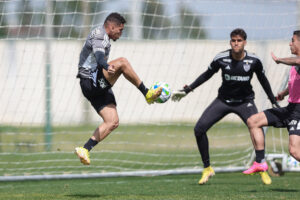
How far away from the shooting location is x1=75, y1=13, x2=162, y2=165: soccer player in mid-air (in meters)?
7.66

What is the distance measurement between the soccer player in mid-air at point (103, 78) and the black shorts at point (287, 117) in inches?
61.3

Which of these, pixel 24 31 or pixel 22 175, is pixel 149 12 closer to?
pixel 24 31

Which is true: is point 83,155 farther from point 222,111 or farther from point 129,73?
point 222,111

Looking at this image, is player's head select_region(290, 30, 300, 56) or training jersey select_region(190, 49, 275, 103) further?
training jersey select_region(190, 49, 275, 103)

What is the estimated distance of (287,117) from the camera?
798 centimetres

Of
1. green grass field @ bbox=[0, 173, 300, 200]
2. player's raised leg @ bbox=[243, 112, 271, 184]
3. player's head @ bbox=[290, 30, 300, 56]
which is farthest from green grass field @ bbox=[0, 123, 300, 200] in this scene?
player's head @ bbox=[290, 30, 300, 56]

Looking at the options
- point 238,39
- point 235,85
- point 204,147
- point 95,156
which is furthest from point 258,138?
point 95,156

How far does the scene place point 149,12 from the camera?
36.6 ft

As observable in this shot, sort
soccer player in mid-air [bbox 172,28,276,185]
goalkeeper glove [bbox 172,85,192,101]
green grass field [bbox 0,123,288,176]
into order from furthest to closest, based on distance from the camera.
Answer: green grass field [bbox 0,123,288,176]
goalkeeper glove [bbox 172,85,192,101]
soccer player in mid-air [bbox 172,28,276,185]

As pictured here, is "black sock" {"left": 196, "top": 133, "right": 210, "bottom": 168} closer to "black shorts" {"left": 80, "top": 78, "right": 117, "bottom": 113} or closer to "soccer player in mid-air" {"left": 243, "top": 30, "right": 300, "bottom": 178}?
"soccer player in mid-air" {"left": 243, "top": 30, "right": 300, "bottom": 178}

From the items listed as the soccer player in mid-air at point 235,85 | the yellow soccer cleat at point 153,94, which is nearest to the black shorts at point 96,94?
the yellow soccer cleat at point 153,94

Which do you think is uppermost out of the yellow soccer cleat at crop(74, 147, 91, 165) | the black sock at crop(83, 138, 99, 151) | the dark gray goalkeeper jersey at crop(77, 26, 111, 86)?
the dark gray goalkeeper jersey at crop(77, 26, 111, 86)

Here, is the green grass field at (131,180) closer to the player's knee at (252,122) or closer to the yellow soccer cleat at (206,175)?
the yellow soccer cleat at (206,175)

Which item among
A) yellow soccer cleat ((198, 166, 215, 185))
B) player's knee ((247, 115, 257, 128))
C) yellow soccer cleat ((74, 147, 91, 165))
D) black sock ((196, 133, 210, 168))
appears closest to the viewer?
yellow soccer cleat ((74, 147, 91, 165))
